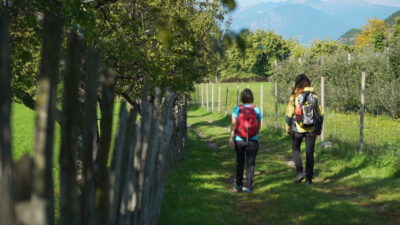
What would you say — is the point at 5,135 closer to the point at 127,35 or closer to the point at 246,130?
the point at 246,130

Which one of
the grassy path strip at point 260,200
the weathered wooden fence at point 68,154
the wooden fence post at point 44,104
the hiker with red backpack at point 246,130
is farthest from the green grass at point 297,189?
the wooden fence post at point 44,104

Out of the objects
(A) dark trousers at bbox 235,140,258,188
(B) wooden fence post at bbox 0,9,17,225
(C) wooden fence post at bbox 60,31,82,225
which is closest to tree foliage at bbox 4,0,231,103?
(C) wooden fence post at bbox 60,31,82,225

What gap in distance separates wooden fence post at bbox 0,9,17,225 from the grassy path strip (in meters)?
4.38

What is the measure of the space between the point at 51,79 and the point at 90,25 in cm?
400

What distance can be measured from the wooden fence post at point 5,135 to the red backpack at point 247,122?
618cm

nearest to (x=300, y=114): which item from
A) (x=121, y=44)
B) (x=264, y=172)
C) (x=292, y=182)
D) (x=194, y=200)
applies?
(x=292, y=182)

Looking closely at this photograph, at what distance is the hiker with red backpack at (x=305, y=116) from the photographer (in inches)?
316

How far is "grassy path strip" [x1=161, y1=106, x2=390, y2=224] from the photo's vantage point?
604 cm

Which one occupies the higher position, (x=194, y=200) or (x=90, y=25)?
(x=90, y=25)

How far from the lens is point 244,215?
6324 mm

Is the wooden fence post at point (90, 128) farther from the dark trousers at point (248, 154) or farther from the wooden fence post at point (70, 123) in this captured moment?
the dark trousers at point (248, 154)

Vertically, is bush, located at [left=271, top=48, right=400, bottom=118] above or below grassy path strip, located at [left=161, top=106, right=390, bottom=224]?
above

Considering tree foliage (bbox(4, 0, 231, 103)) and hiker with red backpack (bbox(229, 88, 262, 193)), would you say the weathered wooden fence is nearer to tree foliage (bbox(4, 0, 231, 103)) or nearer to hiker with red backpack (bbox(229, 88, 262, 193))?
tree foliage (bbox(4, 0, 231, 103))

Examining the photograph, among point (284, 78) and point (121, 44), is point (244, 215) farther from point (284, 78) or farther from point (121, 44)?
point (284, 78)
